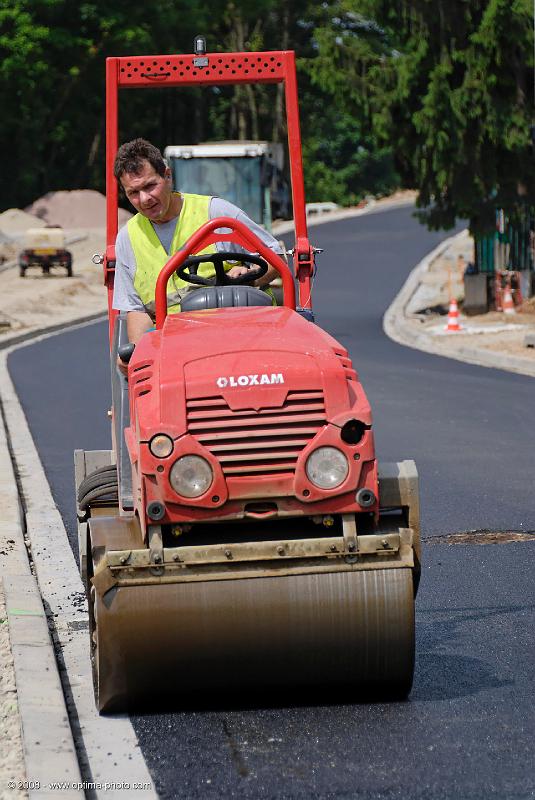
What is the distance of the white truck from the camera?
38906 mm

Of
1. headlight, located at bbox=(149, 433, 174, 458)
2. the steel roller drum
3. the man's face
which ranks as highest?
the man's face

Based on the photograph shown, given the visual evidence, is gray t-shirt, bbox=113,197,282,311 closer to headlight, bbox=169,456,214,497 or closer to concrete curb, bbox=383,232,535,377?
headlight, bbox=169,456,214,497

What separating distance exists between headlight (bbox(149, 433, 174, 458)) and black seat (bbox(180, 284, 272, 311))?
1112 mm

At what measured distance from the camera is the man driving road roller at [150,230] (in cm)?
698

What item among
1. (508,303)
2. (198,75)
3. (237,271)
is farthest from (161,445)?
(508,303)

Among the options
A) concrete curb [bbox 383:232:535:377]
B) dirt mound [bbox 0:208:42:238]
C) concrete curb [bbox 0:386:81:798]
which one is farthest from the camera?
dirt mound [bbox 0:208:42:238]

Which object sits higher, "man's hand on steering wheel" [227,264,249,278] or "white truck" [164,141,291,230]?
"man's hand on steering wheel" [227,264,249,278]

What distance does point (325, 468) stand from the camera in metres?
5.79

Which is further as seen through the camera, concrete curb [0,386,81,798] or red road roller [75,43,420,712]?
red road roller [75,43,420,712]

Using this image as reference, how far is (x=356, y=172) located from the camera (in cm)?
9656

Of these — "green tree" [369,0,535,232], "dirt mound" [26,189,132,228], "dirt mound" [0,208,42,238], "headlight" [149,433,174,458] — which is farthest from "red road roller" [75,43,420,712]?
"dirt mound" [26,189,132,228]

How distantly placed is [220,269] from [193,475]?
4.87 feet

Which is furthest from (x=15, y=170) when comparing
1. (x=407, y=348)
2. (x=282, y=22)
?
(x=407, y=348)

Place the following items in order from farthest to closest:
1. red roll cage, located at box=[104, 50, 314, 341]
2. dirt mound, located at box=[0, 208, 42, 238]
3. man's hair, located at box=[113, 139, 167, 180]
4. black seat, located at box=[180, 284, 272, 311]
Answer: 1. dirt mound, located at box=[0, 208, 42, 238]
2. red roll cage, located at box=[104, 50, 314, 341]
3. man's hair, located at box=[113, 139, 167, 180]
4. black seat, located at box=[180, 284, 272, 311]
